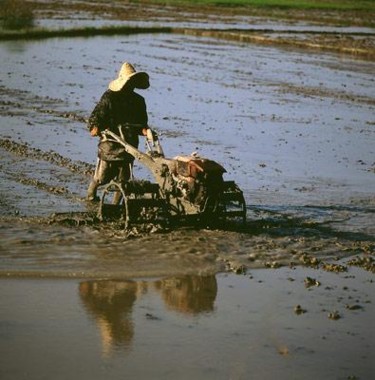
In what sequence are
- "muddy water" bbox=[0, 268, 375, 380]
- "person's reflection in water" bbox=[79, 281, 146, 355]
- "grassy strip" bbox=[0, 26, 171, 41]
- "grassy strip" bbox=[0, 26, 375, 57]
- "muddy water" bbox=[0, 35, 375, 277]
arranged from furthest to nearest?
1. "grassy strip" bbox=[0, 26, 171, 41]
2. "grassy strip" bbox=[0, 26, 375, 57]
3. "muddy water" bbox=[0, 35, 375, 277]
4. "person's reflection in water" bbox=[79, 281, 146, 355]
5. "muddy water" bbox=[0, 268, 375, 380]

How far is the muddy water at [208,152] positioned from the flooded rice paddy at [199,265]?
0.10ft

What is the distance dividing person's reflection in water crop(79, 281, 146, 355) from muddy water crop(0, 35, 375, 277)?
0.27 meters

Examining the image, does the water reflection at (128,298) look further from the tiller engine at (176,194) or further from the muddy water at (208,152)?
the tiller engine at (176,194)

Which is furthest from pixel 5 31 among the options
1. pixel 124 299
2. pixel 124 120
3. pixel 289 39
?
pixel 124 299

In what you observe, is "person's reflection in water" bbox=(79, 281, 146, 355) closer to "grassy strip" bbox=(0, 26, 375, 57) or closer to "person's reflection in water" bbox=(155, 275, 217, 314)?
"person's reflection in water" bbox=(155, 275, 217, 314)

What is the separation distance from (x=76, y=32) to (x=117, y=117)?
26.2 metres

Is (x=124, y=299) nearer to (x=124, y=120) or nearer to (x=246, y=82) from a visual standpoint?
(x=124, y=120)

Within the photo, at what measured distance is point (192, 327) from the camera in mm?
6391

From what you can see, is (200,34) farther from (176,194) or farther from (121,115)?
(176,194)

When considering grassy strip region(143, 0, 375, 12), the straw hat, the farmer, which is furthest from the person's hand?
grassy strip region(143, 0, 375, 12)

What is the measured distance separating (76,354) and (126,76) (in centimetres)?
384

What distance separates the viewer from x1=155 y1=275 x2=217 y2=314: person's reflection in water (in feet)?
22.4

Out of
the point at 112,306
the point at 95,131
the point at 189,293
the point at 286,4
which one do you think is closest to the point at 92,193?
the point at 95,131

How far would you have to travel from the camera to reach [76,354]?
19.0 feet
